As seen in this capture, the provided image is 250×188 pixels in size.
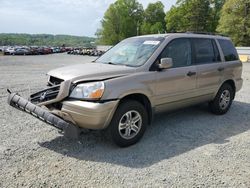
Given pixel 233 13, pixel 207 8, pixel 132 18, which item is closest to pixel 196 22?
pixel 207 8

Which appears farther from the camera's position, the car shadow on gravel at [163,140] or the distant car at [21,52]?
the distant car at [21,52]

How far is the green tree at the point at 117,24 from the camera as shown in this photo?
77875mm

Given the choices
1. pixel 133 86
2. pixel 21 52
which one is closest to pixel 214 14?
pixel 21 52

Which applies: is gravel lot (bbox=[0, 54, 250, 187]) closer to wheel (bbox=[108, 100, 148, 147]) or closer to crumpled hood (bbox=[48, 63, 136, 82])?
wheel (bbox=[108, 100, 148, 147])

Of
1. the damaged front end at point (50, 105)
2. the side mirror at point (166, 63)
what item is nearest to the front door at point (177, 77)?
the side mirror at point (166, 63)

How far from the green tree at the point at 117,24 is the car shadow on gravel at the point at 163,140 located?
7198cm

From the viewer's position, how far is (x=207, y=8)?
6312 centimetres

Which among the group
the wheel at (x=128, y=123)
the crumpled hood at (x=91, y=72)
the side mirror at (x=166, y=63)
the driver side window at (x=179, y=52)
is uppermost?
the driver side window at (x=179, y=52)

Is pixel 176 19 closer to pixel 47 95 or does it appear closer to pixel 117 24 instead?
pixel 117 24

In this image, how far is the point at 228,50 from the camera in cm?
688

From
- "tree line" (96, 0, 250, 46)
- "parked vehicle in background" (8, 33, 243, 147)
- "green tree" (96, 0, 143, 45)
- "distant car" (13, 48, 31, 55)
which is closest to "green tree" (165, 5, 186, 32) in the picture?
"tree line" (96, 0, 250, 46)

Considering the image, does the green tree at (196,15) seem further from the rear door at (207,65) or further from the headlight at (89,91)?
the headlight at (89,91)

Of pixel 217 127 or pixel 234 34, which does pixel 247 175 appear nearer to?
pixel 217 127

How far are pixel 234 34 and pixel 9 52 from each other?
38.2m
